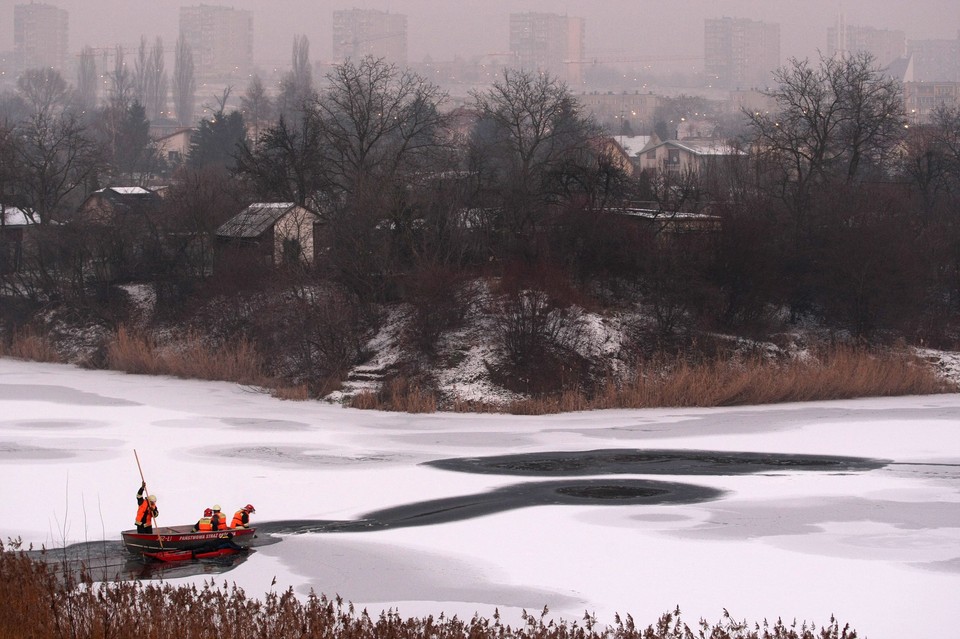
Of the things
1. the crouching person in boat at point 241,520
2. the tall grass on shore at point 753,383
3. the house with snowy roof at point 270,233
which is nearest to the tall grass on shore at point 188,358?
the house with snowy roof at point 270,233

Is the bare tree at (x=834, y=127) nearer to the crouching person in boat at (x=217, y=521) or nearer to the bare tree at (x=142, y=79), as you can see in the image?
the crouching person in boat at (x=217, y=521)

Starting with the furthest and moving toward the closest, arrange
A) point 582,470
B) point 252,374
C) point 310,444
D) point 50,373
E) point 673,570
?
point 50,373 → point 252,374 → point 310,444 → point 582,470 → point 673,570

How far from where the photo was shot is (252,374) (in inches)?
1078

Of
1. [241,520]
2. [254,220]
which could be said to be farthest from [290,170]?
[241,520]

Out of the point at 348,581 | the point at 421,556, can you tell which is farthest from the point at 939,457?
the point at 348,581

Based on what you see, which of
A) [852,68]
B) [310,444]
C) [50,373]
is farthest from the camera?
[852,68]

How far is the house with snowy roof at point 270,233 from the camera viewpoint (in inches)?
1284

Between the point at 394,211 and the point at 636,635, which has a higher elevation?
the point at 394,211

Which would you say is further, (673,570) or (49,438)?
(49,438)

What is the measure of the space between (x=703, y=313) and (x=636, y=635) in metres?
21.1

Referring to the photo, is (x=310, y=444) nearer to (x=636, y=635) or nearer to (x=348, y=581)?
(x=348, y=581)

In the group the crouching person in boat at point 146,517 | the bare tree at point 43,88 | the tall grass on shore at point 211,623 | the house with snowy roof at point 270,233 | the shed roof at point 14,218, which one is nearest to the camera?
the tall grass on shore at point 211,623

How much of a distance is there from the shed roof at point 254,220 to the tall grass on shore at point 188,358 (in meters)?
4.10

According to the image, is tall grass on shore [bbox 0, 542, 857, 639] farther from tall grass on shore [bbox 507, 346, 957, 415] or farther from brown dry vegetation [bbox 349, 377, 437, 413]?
tall grass on shore [bbox 507, 346, 957, 415]
